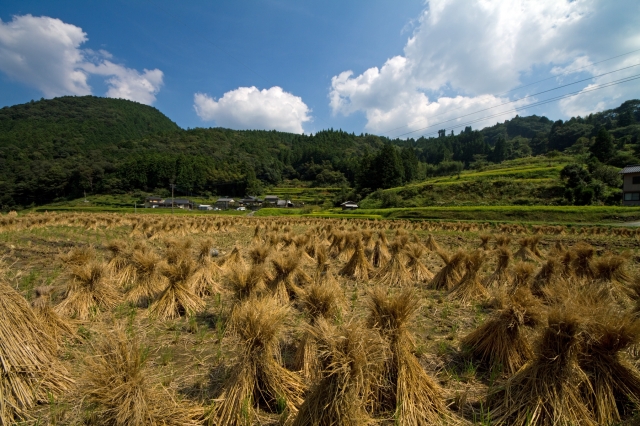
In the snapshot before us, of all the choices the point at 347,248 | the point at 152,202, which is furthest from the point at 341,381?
the point at 152,202

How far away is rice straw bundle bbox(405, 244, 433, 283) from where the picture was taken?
8.23 m

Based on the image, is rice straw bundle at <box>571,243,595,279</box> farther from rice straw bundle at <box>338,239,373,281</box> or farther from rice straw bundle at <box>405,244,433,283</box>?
rice straw bundle at <box>338,239,373,281</box>

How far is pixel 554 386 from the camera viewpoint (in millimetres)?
2697

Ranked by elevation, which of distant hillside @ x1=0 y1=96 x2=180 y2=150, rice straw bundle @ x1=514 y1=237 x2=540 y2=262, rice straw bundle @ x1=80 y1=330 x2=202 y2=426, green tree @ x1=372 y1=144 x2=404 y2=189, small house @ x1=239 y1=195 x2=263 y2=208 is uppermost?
distant hillside @ x1=0 y1=96 x2=180 y2=150

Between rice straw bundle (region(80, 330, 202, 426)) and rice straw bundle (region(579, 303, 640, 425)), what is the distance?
12.2 ft

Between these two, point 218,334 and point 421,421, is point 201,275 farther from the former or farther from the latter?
point 421,421

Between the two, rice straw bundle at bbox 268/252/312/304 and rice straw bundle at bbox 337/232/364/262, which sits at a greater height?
rice straw bundle at bbox 268/252/312/304

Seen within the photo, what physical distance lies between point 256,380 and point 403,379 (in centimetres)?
145

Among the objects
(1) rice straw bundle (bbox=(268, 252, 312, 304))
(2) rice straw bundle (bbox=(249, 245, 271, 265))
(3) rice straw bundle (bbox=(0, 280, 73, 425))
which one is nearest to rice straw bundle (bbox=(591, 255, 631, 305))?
(1) rice straw bundle (bbox=(268, 252, 312, 304))

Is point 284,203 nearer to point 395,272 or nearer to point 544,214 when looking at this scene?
point 544,214

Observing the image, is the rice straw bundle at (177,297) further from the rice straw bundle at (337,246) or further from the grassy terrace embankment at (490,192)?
the grassy terrace embankment at (490,192)

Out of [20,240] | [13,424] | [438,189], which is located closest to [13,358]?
[13,424]

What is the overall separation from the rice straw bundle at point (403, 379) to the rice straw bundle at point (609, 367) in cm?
140

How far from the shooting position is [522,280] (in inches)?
235
